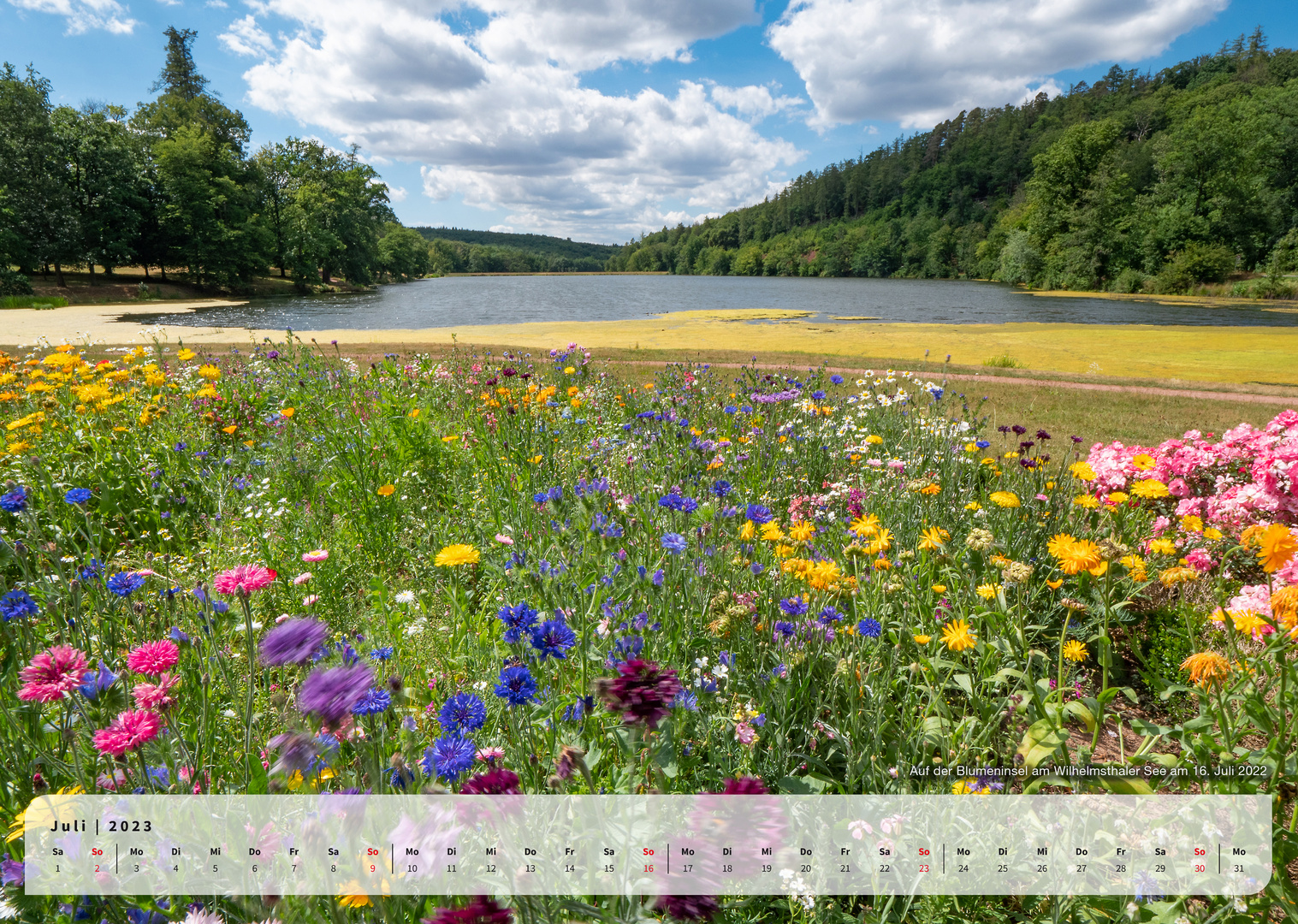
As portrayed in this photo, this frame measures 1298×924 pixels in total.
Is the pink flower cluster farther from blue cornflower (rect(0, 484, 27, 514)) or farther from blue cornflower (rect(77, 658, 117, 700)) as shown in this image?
blue cornflower (rect(0, 484, 27, 514))

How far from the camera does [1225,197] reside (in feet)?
156

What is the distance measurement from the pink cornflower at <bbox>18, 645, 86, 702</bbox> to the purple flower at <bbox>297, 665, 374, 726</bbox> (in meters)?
0.69

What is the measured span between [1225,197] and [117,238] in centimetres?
8119

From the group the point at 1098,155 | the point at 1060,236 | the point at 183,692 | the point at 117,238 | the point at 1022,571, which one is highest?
the point at 1098,155

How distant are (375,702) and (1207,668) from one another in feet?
6.85

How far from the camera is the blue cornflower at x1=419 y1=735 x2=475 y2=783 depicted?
1086mm

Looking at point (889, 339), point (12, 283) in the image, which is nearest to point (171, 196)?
point (12, 283)

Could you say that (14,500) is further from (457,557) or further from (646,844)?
(646,844)

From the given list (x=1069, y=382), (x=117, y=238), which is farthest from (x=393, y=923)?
(x=117, y=238)

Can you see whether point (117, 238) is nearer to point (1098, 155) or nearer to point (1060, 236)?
point (1060, 236)

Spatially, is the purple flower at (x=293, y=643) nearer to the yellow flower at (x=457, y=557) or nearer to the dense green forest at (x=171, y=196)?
the yellow flower at (x=457, y=557)

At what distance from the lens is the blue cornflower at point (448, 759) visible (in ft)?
3.56

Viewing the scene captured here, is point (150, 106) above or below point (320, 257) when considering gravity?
above

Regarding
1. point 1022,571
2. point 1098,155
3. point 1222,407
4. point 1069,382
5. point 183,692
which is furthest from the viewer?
point 1098,155
